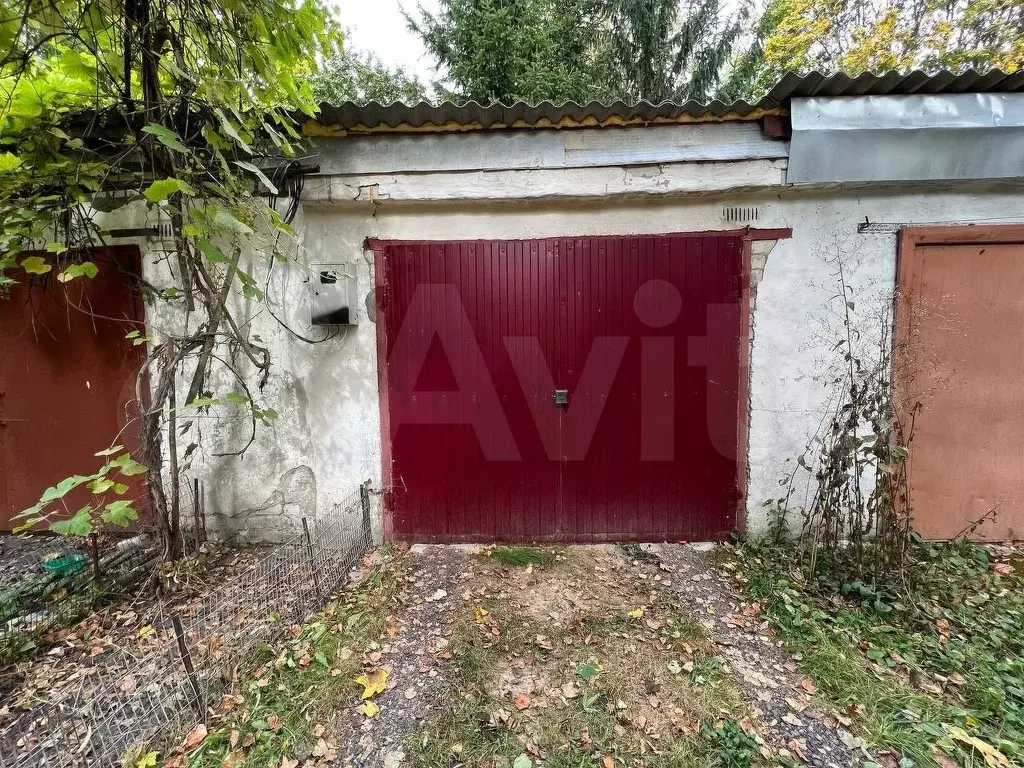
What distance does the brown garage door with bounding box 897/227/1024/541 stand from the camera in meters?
3.46

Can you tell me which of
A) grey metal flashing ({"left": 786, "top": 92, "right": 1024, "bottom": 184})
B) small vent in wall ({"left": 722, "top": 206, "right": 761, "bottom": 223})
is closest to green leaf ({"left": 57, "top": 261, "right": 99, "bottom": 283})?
small vent in wall ({"left": 722, "top": 206, "right": 761, "bottom": 223})

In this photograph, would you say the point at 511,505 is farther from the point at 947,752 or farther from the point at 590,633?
the point at 947,752

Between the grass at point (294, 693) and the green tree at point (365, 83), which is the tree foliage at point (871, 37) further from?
the grass at point (294, 693)

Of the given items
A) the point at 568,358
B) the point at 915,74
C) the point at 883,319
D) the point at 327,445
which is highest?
the point at 915,74

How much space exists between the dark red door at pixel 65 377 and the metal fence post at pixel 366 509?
1.88 m

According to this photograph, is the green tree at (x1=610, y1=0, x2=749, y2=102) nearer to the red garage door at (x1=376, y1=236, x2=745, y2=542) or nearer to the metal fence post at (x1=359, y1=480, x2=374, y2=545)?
the red garage door at (x1=376, y1=236, x2=745, y2=542)

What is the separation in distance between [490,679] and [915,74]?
4668 millimetres

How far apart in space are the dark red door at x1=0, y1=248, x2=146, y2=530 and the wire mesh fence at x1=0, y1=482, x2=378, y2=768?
1.71 metres

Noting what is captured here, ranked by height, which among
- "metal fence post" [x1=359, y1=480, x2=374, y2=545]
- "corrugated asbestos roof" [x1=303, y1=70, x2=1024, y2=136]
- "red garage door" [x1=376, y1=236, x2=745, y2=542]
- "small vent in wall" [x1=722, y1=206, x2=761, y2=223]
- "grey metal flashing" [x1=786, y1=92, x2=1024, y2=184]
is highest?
"corrugated asbestos roof" [x1=303, y1=70, x2=1024, y2=136]

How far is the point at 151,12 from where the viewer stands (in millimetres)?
2711

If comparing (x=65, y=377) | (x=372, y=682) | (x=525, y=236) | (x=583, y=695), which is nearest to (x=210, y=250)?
(x=525, y=236)

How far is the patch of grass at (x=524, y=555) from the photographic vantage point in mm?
3584

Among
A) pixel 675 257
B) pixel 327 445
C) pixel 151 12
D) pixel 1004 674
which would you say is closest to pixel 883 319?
pixel 675 257

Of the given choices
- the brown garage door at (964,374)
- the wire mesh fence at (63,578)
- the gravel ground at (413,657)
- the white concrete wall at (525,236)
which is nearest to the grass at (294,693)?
the gravel ground at (413,657)
